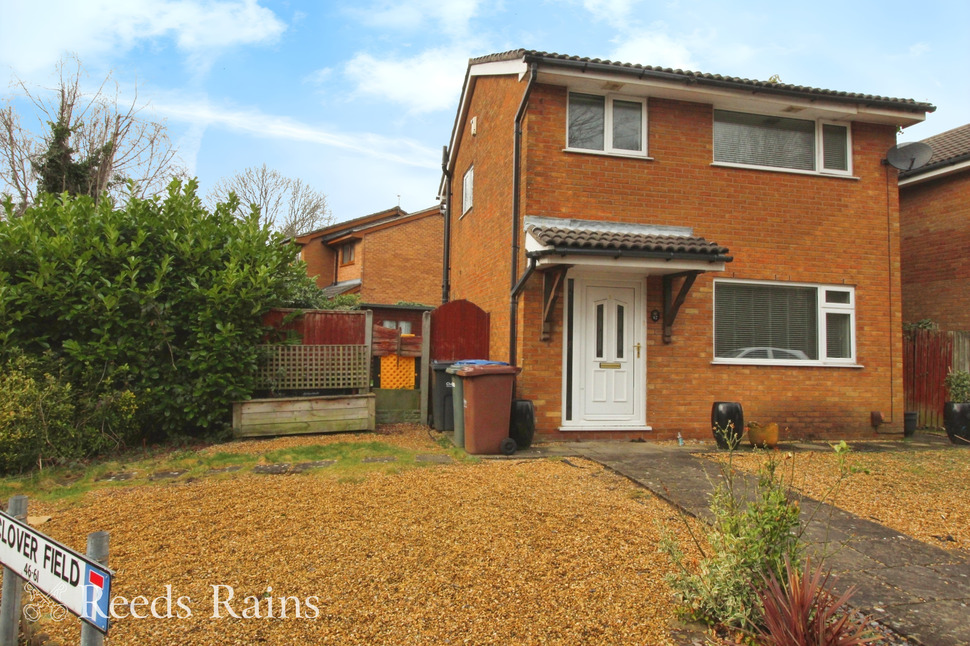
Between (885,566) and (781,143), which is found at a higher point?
(781,143)

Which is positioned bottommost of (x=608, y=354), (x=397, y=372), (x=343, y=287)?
(x=397, y=372)

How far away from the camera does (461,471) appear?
239 inches

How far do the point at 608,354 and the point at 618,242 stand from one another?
5.79ft

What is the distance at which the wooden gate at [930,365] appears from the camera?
10.2m

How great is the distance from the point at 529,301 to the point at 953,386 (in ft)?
24.1

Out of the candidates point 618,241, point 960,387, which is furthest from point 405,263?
point 960,387

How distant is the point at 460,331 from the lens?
9594 mm

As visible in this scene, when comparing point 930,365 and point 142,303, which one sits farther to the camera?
point 930,365

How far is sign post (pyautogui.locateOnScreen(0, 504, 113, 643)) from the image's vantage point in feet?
5.31

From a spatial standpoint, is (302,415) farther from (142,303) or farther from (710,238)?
(710,238)

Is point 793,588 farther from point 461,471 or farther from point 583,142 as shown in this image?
point 583,142

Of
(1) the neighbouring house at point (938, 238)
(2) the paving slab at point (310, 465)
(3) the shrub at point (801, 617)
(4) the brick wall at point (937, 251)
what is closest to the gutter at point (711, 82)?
A: (1) the neighbouring house at point (938, 238)

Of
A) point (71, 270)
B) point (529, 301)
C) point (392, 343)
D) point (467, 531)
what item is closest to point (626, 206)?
point (529, 301)

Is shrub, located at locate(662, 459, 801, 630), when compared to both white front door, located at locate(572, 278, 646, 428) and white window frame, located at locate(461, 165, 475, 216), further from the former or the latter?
white window frame, located at locate(461, 165, 475, 216)
